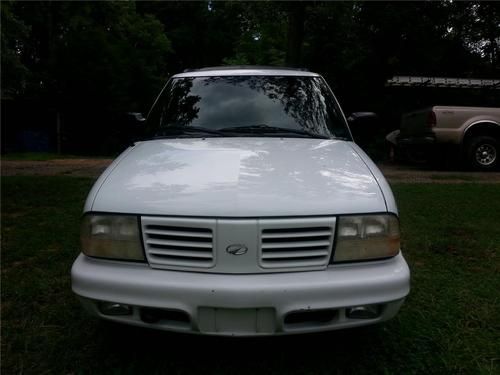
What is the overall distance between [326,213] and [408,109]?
1400 cm

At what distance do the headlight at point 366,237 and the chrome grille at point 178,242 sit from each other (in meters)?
0.60

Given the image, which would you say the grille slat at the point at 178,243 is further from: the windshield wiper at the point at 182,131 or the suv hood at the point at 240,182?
the windshield wiper at the point at 182,131

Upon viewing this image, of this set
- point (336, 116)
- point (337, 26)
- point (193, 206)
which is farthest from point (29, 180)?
point (337, 26)

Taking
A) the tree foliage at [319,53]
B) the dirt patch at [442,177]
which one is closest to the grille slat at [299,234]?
the dirt patch at [442,177]

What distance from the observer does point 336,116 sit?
3484 millimetres

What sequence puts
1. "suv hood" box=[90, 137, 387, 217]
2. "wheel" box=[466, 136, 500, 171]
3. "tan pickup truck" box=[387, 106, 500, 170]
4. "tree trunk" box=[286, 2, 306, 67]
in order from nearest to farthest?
"suv hood" box=[90, 137, 387, 217]
"tan pickup truck" box=[387, 106, 500, 170]
"wheel" box=[466, 136, 500, 171]
"tree trunk" box=[286, 2, 306, 67]

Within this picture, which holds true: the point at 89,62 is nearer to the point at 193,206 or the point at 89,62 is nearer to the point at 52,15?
the point at 52,15

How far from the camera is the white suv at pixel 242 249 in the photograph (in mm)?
2074

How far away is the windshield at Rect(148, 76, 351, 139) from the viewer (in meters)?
3.26

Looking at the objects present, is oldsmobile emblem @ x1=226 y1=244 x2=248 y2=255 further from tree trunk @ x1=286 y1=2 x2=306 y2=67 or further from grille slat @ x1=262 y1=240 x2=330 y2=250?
tree trunk @ x1=286 y1=2 x2=306 y2=67

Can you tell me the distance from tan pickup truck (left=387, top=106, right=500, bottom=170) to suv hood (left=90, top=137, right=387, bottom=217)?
7707 millimetres

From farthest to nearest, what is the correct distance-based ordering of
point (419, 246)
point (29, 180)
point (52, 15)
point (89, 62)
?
point (52, 15)
point (89, 62)
point (29, 180)
point (419, 246)

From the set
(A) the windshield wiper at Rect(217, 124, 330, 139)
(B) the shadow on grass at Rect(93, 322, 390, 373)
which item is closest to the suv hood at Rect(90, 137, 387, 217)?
(A) the windshield wiper at Rect(217, 124, 330, 139)

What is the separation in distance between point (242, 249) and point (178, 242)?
301mm
